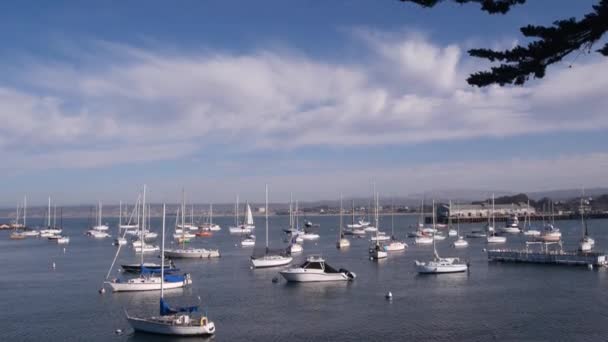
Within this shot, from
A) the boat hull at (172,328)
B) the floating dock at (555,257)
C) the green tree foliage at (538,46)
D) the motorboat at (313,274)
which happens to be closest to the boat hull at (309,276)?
the motorboat at (313,274)

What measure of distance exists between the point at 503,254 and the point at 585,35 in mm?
53665

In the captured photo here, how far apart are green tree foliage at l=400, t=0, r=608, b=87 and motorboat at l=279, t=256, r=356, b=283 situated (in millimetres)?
35030

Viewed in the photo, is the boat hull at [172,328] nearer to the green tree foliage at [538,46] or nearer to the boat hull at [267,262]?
the green tree foliage at [538,46]

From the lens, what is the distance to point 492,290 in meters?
43.1

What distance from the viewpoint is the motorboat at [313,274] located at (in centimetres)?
4669

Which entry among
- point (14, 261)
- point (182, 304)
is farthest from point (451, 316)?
point (14, 261)

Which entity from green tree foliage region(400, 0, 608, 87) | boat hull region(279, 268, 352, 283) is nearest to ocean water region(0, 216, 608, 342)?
boat hull region(279, 268, 352, 283)

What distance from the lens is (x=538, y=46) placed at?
12.5 m

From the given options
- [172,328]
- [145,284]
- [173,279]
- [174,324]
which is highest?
[173,279]

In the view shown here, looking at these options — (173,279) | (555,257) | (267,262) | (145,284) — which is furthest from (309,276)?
(555,257)

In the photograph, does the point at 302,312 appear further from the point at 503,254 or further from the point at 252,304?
the point at 503,254

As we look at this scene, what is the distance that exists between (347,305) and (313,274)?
9551mm

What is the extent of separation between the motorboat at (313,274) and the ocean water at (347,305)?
798mm

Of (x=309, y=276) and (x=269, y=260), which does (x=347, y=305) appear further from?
(x=269, y=260)
